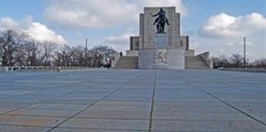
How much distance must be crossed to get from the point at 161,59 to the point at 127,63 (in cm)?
1348

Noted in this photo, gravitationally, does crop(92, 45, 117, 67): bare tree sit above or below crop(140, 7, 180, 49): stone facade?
below

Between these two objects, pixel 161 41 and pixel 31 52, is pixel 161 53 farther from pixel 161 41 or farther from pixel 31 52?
pixel 31 52

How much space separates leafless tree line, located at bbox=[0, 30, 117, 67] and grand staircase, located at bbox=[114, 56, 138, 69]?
12676mm

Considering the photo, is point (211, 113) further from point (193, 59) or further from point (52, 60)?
point (52, 60)

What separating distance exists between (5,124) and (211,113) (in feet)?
13.5

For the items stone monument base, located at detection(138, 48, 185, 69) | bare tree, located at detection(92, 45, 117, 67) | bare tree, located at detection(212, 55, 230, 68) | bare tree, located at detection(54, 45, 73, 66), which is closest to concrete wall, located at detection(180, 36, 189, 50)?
bare tree, located at detection(212, 55, 230, 68)

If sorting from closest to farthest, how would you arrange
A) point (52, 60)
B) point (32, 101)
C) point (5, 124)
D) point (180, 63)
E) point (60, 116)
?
point (5, 124) → point (60, 116) → point (32, 101) → point (180, 63) → point (52, 60)

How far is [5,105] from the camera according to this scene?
9047 mm

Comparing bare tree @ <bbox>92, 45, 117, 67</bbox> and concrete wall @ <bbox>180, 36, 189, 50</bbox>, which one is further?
concrete wall @ <bbox>180, 36, 189, 50</bbox>

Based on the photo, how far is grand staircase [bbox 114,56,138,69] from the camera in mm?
70600

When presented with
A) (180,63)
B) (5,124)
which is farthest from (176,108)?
(180,63)

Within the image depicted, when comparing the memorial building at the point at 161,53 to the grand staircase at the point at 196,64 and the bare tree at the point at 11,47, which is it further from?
the bare tree at the point at 11,47

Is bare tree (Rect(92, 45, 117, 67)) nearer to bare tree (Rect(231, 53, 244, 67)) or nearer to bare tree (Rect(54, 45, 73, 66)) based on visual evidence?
bare tree (Rect(54, 45, 73, 66))

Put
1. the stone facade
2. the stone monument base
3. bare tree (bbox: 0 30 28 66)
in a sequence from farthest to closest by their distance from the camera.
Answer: the stone facade
bare tree (bbox: 0 30 28 66)
the stone monument base
